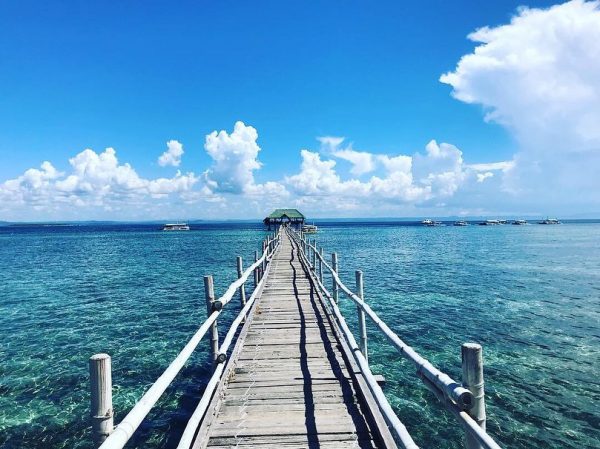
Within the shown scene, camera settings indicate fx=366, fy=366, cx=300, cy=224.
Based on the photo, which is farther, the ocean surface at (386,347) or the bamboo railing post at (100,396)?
the ocean surface at (386,347)

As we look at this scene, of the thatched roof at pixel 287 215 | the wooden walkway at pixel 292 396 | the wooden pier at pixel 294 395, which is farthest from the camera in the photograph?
the thatched roof at pixel 287 215

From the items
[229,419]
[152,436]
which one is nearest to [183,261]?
[152,436]

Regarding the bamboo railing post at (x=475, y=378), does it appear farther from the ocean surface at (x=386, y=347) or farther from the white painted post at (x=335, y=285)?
the white painted post at (x=335, y=285)

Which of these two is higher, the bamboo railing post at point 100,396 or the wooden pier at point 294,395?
the bamboo railing post at point 100,396

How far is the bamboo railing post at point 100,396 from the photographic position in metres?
2.55

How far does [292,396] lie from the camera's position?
5.71 meters

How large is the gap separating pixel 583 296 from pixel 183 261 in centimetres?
3414

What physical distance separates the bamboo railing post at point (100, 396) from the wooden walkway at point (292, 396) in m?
1.98

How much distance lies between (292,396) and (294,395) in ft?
0.15

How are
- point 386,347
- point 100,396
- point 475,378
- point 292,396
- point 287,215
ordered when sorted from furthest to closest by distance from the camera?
point 287,215 < point 386,347 < point 292,396 < point 475,378 < point 100,396

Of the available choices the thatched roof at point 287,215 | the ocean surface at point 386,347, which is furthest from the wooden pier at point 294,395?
the thatched roof at point 287,215

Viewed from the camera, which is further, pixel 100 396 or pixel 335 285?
pixel 335 285

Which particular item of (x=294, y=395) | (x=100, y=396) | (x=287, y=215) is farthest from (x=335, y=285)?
(x=287, y=215)

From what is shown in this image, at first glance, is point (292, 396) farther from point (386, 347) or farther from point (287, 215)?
point (287, 215)
